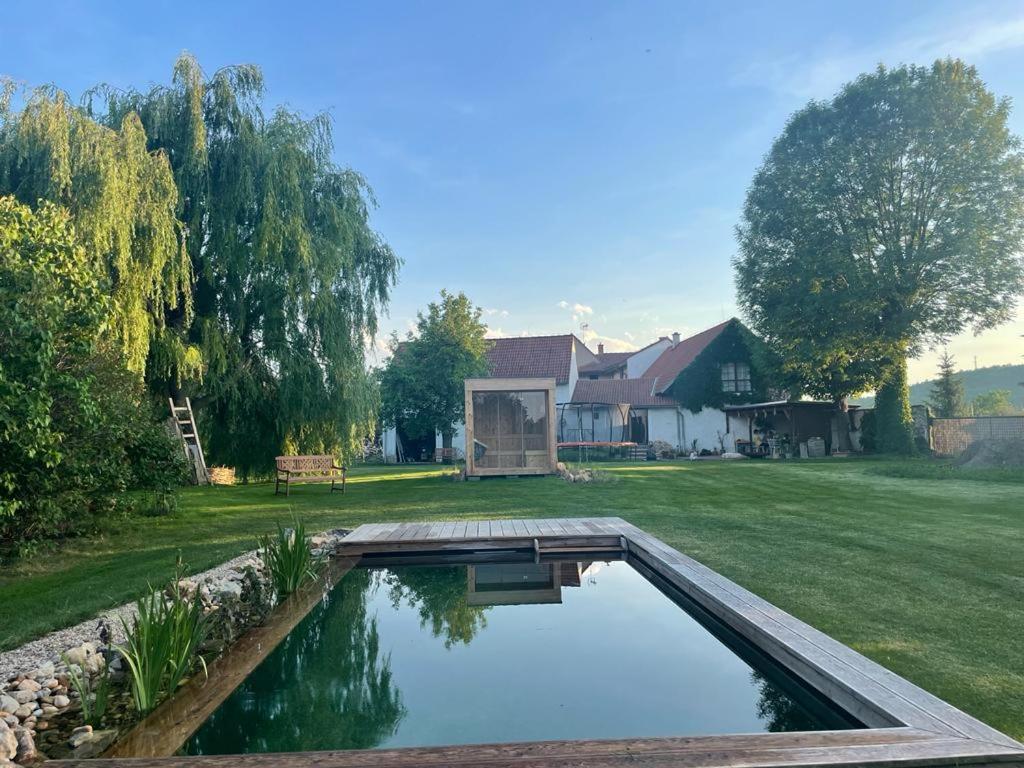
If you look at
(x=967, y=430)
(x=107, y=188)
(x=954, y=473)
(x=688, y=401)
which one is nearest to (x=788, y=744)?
(x=107, y=188)

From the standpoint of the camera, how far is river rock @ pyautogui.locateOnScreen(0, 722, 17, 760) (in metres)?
2.39

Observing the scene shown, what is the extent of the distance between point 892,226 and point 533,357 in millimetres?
16660

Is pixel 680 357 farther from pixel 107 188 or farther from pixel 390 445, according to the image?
pixel 107 188

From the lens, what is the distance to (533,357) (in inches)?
1314

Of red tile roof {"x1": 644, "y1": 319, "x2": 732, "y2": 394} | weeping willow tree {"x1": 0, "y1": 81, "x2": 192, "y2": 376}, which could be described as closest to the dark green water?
weeping willow tree {"x1": 0, "y1": 81, "x2": 192, "y2": 376}

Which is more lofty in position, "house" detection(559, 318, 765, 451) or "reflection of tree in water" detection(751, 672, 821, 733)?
"house" detection(559, 318, 765, 451)

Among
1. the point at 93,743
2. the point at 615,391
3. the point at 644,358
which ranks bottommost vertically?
the point at 93,743

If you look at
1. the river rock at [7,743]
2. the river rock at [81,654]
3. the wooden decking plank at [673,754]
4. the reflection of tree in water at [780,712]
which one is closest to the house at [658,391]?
the reflection of tree in water at [780,712]

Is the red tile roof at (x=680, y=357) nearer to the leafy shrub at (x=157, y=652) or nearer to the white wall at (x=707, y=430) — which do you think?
the white wall at (x=707, y=430)

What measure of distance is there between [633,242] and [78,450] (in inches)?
524

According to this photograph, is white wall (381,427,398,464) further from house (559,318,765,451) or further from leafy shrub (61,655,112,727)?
leafy shrub (61,655,112,727)

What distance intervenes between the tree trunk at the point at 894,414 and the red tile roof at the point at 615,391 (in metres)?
10.1

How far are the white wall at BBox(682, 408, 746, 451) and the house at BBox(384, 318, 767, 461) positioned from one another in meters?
0.04

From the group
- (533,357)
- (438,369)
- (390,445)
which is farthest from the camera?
(533,357)
